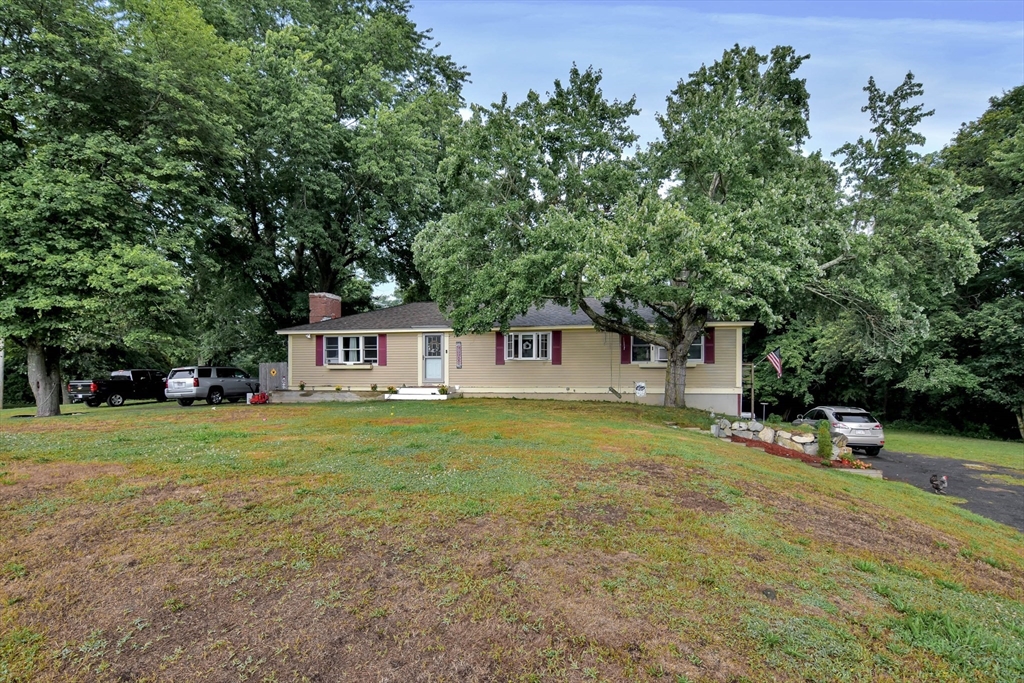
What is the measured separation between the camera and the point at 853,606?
10.8 feet

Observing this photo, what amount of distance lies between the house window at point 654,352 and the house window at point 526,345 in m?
3.46

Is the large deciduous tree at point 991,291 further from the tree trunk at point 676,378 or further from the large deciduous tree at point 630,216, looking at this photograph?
the tree trunk at point 676,378

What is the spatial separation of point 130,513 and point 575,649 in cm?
430

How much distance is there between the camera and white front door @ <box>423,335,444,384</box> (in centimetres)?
1908

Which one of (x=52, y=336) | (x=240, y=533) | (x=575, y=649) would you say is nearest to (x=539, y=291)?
(x=240, y=533)

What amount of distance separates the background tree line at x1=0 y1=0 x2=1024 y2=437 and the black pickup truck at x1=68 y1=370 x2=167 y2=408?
4.95 metres

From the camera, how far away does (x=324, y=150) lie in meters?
20.1

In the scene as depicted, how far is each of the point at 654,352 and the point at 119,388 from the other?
25.4m

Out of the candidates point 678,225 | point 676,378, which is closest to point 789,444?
point 676,378

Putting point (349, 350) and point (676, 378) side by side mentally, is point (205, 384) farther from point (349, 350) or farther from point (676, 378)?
point (676, 378)

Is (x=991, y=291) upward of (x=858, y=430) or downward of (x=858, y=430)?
upward

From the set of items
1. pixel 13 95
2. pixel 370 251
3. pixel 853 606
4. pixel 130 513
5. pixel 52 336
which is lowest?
pixel 853 606

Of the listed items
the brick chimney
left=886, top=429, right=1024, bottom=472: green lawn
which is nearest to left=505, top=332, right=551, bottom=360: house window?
the brick chimney

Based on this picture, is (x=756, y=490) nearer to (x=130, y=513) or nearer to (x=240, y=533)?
(x=240, y=533)
